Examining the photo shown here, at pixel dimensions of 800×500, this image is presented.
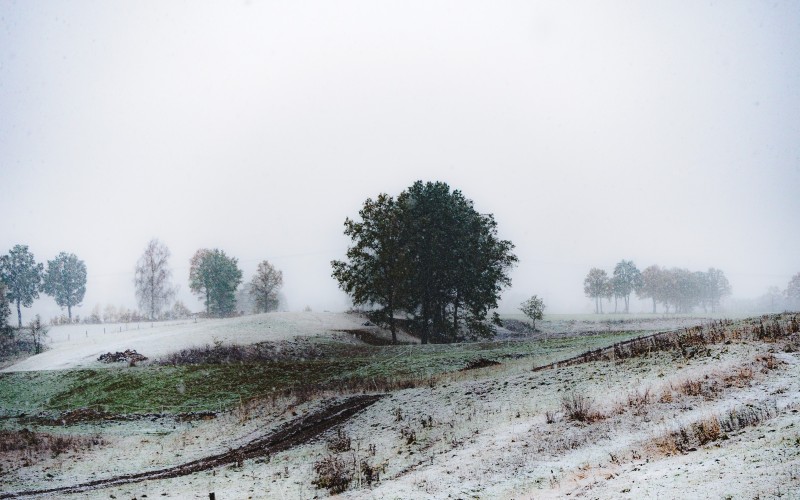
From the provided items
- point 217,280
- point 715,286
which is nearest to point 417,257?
point 217,280

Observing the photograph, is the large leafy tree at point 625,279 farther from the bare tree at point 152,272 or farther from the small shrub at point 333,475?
the small shrub at point 333,475

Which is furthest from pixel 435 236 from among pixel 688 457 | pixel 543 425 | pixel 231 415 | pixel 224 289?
pixel 224 289

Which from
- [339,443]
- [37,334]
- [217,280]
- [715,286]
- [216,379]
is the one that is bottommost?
[715,286]

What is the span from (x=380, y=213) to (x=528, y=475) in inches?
1710

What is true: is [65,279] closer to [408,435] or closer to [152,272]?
[152,272]

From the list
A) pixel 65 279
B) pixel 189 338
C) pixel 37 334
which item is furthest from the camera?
pixel 65 279

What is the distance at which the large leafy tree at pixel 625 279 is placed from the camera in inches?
5463

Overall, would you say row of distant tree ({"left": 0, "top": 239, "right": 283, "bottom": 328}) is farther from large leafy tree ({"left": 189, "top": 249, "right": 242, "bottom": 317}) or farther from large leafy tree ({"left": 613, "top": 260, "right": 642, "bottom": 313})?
large leafy tree ({"left": 613, "top": 260, "right": 642, "bottom": 313})

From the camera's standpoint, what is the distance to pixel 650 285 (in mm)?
146125

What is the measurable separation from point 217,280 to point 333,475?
90.8 m

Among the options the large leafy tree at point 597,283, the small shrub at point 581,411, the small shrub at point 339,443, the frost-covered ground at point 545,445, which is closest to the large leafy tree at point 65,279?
the frost-covered ground at point 545,445

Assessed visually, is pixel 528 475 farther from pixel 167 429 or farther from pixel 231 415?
pixel 167 429

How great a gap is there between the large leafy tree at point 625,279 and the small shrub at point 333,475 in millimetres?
140358

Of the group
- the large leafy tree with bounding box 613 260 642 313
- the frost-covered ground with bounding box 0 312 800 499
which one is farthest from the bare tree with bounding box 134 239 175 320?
the large leafy tree with bounding box 613 260 642 313
